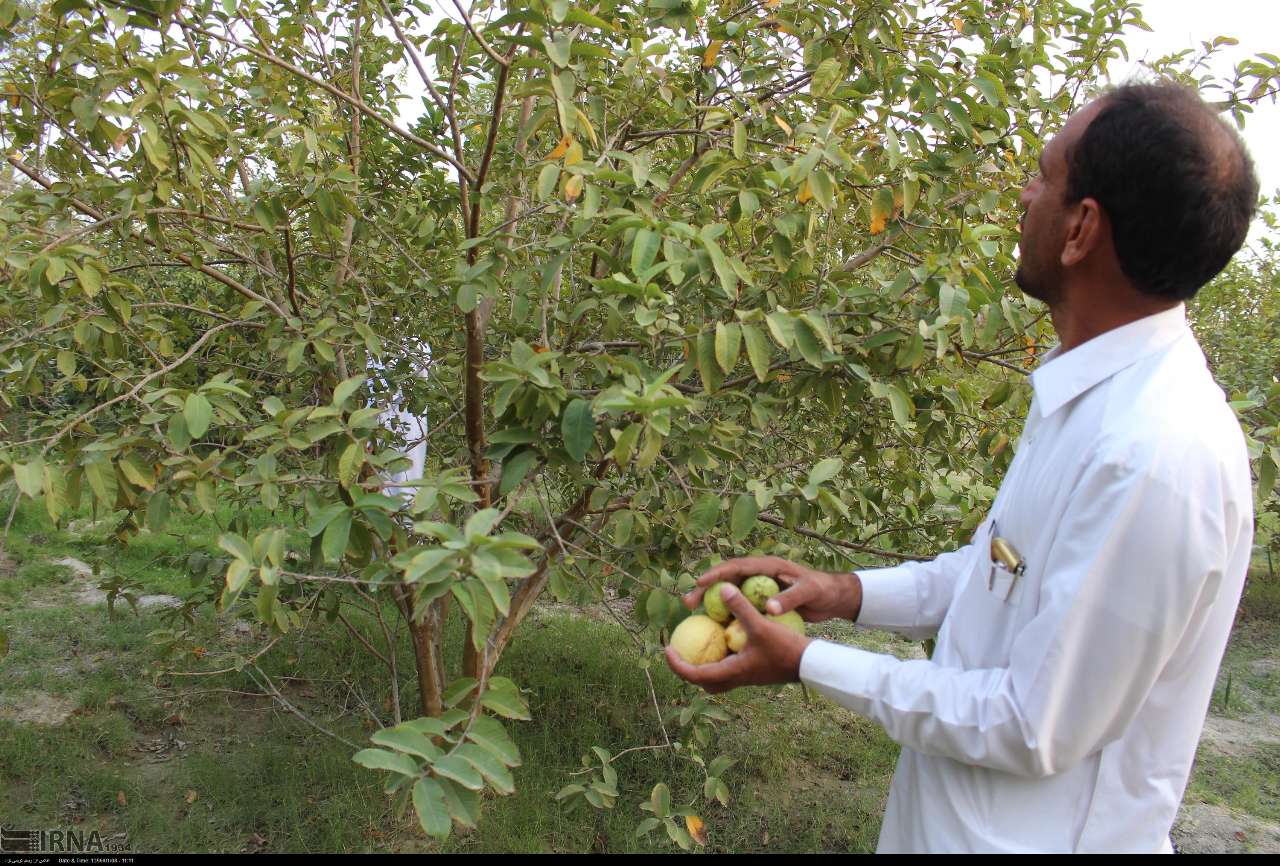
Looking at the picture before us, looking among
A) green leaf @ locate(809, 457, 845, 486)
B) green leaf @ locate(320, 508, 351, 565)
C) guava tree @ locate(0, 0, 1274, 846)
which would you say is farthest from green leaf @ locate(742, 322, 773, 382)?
green leaf @ locate(320, 508, 351, 565)

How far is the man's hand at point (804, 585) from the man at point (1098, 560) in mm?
243

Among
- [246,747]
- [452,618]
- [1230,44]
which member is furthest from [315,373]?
[1230,44]

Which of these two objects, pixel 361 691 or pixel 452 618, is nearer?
pixel 361 691

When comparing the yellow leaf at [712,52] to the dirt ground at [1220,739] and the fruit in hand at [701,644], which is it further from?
the dirt ground at [1220,739]

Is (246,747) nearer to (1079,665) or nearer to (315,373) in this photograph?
(315,373)

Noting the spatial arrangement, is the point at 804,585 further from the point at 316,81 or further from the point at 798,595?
the point at 316,81

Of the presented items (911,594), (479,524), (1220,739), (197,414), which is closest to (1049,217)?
(911,594)

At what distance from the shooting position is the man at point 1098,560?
3.21ft

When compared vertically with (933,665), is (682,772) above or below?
below

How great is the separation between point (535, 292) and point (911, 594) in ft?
3.98

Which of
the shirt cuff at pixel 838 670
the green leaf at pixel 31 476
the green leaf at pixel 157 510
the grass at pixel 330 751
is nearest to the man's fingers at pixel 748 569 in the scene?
the shirt cuff at pixel 838 670

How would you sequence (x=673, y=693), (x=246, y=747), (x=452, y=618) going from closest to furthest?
(x=246, y=747) < (x=673, y=693) < (x=452, y=618)

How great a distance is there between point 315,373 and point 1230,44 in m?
3.12

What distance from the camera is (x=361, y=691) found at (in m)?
3.80
